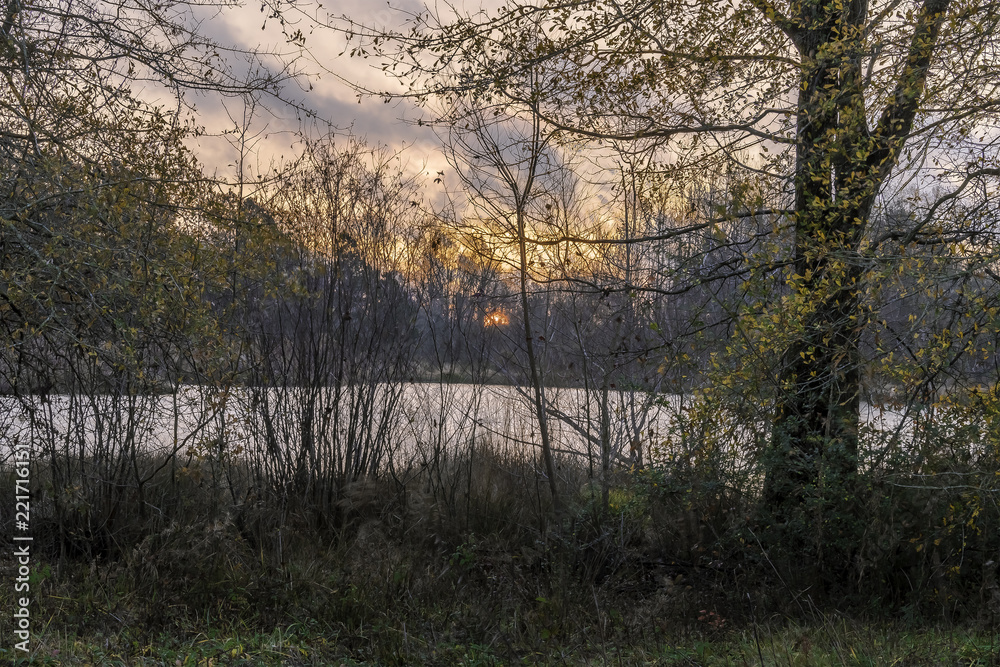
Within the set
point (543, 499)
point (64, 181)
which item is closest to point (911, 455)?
point (543, 499)

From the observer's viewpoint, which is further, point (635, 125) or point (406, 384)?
point (406, 384)

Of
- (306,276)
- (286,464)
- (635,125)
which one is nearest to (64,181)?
(306,276)

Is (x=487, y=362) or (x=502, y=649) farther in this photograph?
(x=487, y=362)

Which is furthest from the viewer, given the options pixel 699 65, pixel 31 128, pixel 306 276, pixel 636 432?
pixel 636 432

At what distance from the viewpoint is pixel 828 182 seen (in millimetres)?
5699

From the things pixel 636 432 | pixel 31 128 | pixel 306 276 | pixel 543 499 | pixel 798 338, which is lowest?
pixel 543 499

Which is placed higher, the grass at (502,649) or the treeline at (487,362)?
the treeline at (487,362)

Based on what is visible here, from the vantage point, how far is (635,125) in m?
6.51

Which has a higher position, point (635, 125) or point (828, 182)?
point (635, 125)

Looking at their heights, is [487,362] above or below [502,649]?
above

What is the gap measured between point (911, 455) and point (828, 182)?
2.07m

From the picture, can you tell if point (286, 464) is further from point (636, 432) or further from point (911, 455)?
point (911, 455)

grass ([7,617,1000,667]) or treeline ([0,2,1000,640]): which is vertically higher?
treeline ([0,2,1000,640])

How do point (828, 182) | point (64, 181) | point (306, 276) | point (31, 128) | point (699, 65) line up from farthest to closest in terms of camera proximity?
point (306, 276), point (699, 65), point (828, 182), point (64, 181), point (31, 128)
